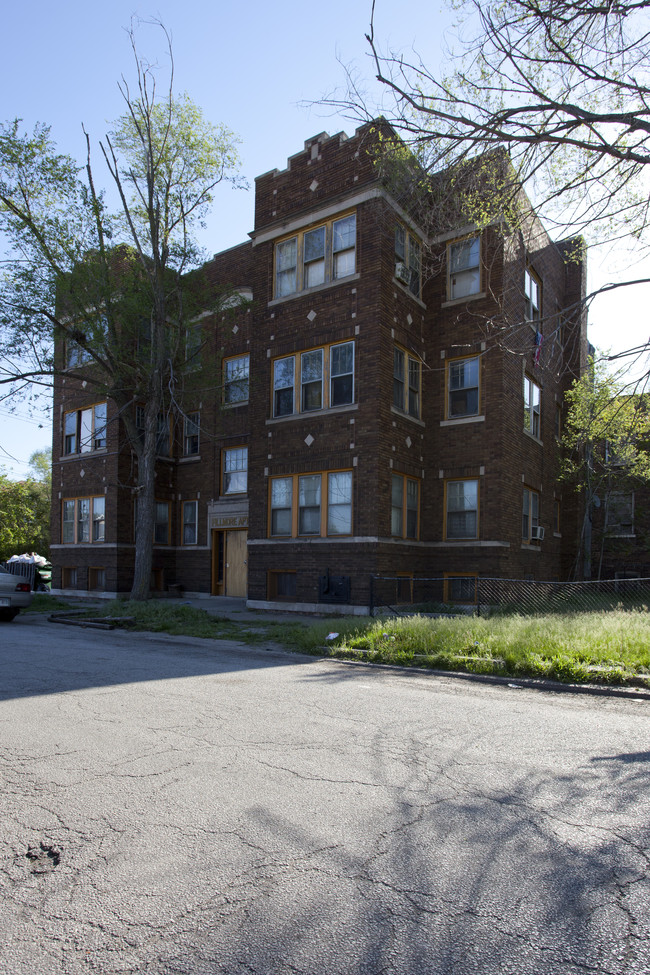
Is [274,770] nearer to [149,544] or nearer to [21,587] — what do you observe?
[21,587]

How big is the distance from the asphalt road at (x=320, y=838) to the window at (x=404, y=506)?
33.6 ft

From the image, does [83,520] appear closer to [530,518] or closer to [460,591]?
[460,591]

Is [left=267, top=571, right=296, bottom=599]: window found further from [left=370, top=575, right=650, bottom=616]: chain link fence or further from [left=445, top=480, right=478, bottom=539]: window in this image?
[left=445, top=480, right=478, bottom=539]: window

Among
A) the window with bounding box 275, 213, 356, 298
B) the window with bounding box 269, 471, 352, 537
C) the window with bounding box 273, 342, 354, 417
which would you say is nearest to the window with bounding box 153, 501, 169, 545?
the window with bounding box 269, 471, 352, 537

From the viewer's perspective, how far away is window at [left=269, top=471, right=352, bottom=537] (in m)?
16.5

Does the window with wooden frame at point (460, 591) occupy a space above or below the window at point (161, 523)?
below

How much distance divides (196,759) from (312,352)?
548 inches

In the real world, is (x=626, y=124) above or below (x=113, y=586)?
above

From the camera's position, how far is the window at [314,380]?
55.0 ft

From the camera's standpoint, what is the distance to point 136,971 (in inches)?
96.2

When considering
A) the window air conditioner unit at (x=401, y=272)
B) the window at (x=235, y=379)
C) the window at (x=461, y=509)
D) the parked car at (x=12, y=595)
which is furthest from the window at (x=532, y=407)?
the parked car at (x=12, y=595)

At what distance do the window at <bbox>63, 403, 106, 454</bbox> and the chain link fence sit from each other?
41.0 ft

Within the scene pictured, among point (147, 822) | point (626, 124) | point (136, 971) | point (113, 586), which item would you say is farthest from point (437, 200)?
point (113, 586)

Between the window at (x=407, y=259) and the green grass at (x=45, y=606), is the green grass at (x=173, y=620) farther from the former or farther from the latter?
the window at (x=407, y=259)
